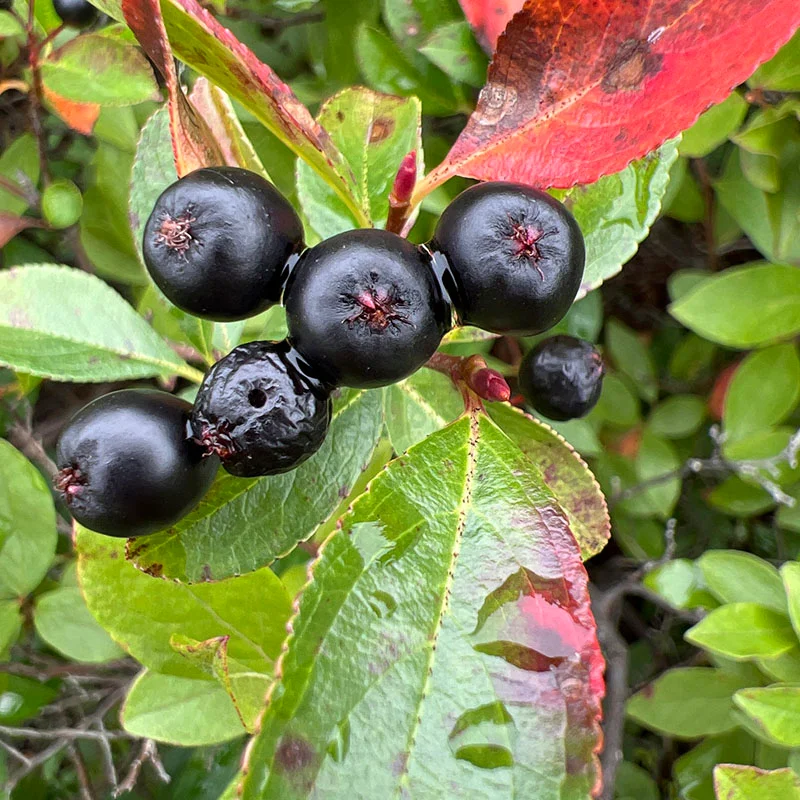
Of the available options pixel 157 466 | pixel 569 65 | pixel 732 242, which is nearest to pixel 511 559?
pixel 157 466

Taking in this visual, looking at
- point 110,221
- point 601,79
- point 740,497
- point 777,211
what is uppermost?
point 601,79

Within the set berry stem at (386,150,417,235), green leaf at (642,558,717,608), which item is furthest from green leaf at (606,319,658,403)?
berry stem at (386,150,417,235)

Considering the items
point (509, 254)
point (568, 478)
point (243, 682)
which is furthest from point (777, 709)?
point (509, 254)

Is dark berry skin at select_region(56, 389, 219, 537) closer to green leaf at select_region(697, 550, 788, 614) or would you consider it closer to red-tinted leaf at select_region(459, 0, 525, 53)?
red-tinted leaf at select_region(459, 0, 525, 53)

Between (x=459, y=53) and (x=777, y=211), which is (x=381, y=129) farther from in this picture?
(x=777, y=211)

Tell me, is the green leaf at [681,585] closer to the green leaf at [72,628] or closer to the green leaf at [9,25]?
the green leaf at [72,628]

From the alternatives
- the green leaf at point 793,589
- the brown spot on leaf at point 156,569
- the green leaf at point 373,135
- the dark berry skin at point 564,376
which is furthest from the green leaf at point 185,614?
the green leaf at point 793,589
